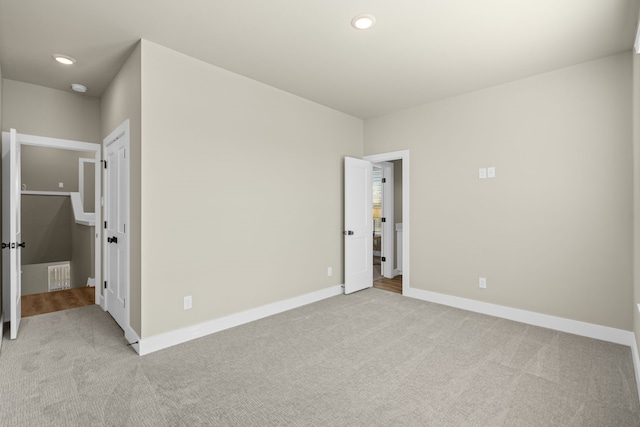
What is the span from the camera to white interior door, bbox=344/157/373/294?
4625mm

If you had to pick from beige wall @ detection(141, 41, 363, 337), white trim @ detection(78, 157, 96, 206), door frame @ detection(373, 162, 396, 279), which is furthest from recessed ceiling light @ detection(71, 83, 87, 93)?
door frame @ detection(373, 162, 396, 279)

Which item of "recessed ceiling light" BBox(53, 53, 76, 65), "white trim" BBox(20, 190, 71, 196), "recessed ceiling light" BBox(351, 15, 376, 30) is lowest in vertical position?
"white trim" BBox(20, 190, 71, 196)

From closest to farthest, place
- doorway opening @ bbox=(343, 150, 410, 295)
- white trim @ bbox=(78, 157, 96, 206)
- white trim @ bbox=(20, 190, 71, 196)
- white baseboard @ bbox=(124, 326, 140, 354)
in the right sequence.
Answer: white baseboard @ bbox=(124, 326, 140, 354) < doorway opening @ bbox=(343, 150, 410, 295) < white trim @ bbox=(20, 190, 71, 196) < white trim @ bbox=(78, 157, 96, 206)

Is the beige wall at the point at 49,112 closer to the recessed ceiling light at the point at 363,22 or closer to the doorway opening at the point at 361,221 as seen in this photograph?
the doorway opening at the point at 361,221

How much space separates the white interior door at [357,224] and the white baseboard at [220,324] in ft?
1.87

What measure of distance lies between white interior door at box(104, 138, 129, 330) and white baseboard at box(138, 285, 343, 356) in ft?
1.54

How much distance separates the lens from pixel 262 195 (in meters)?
3.64

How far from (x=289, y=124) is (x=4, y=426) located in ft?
11.6

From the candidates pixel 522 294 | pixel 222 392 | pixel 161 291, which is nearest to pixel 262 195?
pixel 161 291

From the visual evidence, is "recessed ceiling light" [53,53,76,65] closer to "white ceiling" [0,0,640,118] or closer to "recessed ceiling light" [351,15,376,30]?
"white ceiling" [0,0,640,118]

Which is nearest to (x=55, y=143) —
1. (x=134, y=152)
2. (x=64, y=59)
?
(x=64, y=59)

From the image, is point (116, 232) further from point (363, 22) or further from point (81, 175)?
point (81, 175)

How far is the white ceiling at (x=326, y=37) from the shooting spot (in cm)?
224

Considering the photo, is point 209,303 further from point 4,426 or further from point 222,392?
point 4,426
